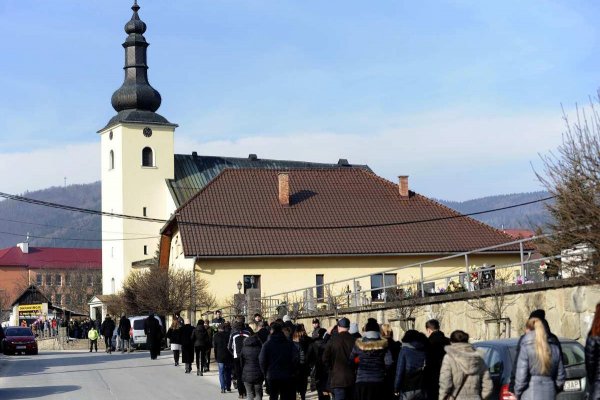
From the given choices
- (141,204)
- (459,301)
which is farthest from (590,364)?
(141,204)

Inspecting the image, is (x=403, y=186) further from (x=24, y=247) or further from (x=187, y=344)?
(x=24, y=247)

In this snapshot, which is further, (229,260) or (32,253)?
(32,253)

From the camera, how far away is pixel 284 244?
5428 centimetres

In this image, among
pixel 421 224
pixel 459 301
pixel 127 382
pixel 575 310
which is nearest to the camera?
pixel 575 310

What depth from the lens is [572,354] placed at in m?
15.0

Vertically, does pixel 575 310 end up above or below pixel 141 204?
below

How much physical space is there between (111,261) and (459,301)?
67.9 m

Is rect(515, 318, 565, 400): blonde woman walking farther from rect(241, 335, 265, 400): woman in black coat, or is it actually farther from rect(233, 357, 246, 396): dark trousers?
rect(233, 357, 246, 396): dark trousers

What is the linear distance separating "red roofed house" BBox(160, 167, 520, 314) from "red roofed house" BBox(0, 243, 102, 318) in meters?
92.5

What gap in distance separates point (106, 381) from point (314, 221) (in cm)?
2924

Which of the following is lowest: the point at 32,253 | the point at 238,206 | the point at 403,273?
the point at 403,273

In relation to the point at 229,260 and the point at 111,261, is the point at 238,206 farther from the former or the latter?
the point at 111,261

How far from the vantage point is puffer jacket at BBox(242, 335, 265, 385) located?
64.9 ft

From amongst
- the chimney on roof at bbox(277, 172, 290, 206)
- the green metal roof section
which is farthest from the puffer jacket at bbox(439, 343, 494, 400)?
the green metal roof section
